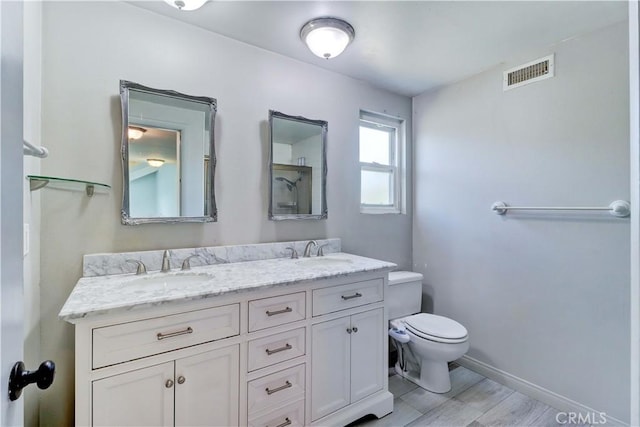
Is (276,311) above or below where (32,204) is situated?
below

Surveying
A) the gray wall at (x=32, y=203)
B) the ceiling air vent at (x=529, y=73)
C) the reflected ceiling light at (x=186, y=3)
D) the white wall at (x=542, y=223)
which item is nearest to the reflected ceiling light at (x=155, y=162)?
the gray wall at (x=32, y=203)

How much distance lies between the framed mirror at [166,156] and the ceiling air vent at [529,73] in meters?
2.03

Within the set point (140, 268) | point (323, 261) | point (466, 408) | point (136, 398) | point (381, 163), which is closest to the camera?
point (136, 398)

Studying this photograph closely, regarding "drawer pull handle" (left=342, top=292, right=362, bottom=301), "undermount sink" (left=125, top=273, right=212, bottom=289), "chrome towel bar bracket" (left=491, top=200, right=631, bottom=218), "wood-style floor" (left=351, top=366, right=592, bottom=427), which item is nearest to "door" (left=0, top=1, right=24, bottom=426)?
"undermount sink" (left=125, top=273, right=212, bottom=289)

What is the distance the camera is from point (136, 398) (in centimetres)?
108

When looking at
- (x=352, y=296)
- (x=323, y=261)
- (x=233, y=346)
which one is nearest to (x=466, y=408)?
(x=352, y=296)

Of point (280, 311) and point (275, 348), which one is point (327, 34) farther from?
point (275, 348)

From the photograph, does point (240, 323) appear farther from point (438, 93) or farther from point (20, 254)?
point (438, 93)

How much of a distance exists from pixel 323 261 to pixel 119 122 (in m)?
1.44

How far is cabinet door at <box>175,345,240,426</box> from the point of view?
1.16 meters

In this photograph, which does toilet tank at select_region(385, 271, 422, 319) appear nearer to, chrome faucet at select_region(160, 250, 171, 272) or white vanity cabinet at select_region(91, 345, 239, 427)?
white vanity cabinet at select_region(91, 345, 239, 427)

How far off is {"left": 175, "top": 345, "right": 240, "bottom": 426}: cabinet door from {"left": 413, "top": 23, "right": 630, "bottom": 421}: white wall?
189cm

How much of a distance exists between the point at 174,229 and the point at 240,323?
2.43 ft

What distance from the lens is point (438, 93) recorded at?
2.55 meters
